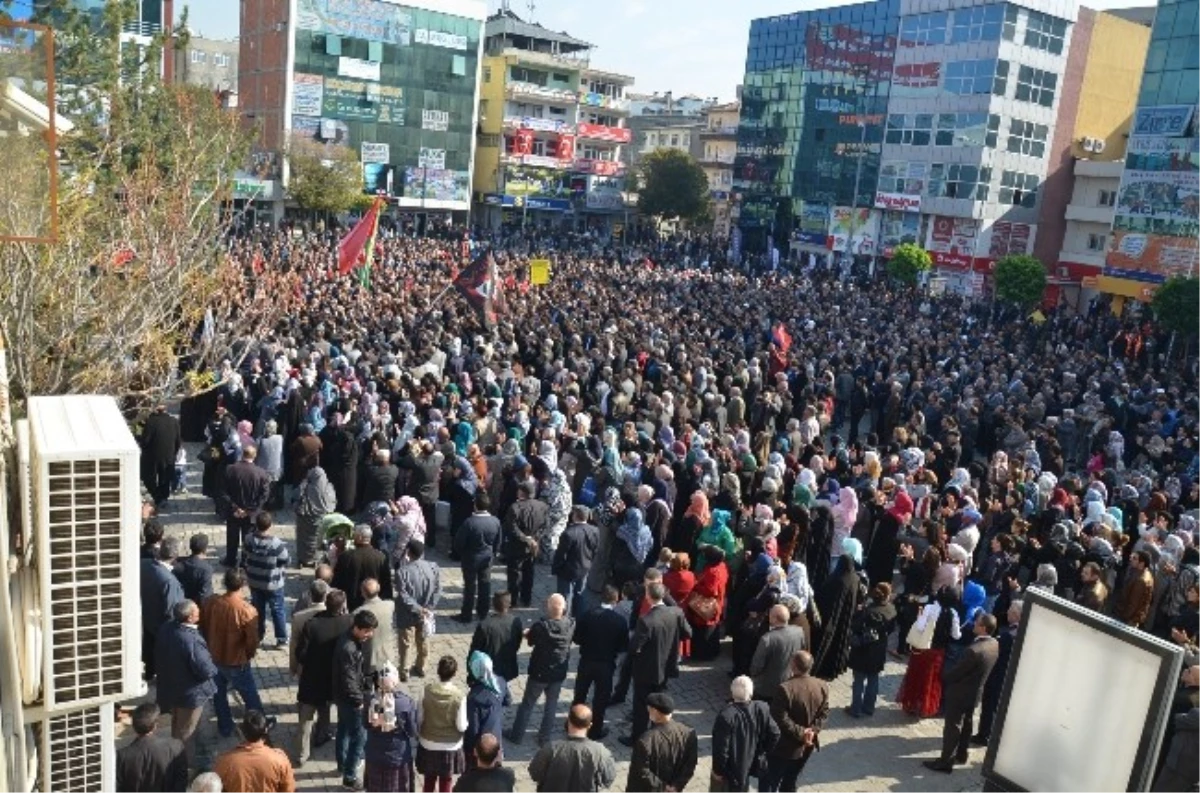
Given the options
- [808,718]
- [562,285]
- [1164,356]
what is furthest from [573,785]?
[1164,356]

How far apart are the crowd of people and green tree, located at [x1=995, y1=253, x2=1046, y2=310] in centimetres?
1336

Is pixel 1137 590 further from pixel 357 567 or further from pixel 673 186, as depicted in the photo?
pixel 673 186

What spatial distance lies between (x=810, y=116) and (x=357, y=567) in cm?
5483

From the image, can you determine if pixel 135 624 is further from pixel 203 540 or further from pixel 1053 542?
pixel 1053 542

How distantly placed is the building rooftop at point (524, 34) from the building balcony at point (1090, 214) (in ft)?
111

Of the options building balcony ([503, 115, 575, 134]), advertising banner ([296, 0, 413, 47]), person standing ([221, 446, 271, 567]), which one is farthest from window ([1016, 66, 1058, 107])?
person standing ([221, 446, 271, 567])

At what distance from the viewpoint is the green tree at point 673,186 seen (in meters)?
60.3

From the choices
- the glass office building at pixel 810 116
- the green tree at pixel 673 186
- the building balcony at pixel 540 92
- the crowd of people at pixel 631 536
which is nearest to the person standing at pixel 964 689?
the crowd of people at pixel 631 536

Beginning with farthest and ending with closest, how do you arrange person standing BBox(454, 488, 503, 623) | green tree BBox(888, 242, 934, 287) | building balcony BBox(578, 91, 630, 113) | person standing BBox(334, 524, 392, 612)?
1. building balcony BBox(578, 91, 630, 113)
2. green tree BBox(888, 242, 934, 287)
3. person standing BBox(454, 488, 503, 623)
4. person standing BBox(334, 524, 392, 612)

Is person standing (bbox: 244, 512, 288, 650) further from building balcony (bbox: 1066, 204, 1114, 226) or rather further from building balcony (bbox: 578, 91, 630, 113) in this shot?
building balcony (bbox: 578, 91, 630, 113)

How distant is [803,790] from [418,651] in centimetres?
326

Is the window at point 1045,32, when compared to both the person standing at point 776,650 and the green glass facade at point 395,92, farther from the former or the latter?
the person standing at point 776,650

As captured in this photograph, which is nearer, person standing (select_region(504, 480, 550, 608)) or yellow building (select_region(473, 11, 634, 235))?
person standing (select_region(504, 480, 550, 608))

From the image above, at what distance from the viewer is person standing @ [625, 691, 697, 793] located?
6199mm
